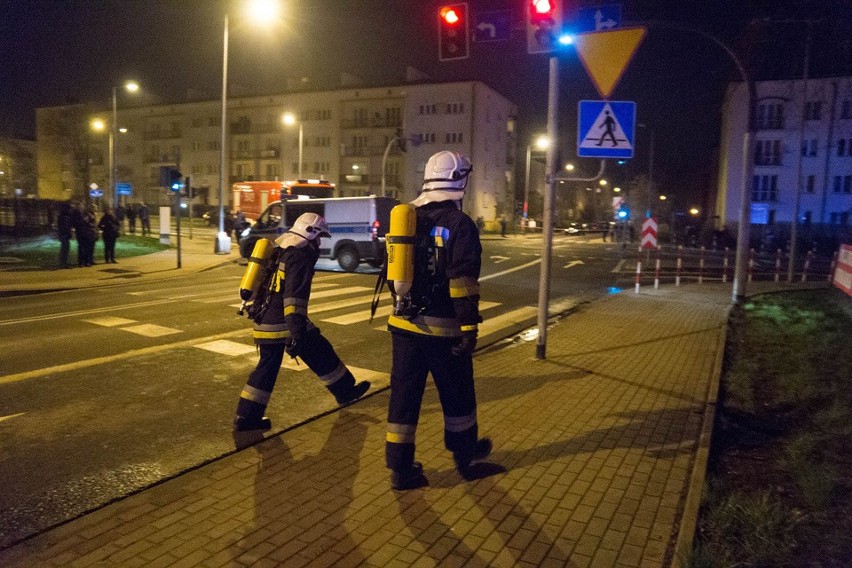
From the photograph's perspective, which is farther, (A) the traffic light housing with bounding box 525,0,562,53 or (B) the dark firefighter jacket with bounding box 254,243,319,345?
(A) the traffic light housing with bounding box 525,0,562,53

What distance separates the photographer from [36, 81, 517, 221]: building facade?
61844 millimetres

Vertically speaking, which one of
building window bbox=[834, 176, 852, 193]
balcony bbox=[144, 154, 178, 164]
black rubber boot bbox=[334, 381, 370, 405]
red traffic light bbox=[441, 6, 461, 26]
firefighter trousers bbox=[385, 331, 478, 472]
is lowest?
black rubber boot bbox=[334, 381, 370, 405]

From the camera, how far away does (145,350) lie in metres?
8.65

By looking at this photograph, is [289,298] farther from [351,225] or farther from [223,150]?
[223,150]

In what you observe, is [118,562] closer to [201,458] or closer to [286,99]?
[201,458]

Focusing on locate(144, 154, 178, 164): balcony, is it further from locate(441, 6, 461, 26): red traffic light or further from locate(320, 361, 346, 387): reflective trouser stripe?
locate(320, 361, 346, 387): reflective trouser stripe

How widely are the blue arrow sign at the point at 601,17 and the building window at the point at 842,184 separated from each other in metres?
52.6

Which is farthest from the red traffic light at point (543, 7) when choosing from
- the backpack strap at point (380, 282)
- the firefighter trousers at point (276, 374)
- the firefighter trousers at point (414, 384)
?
the firefighter trousers at point (414, 384)

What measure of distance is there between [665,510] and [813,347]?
22.1 feet

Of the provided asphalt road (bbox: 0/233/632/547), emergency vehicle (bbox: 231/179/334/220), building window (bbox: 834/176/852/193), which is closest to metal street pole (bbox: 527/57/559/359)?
asphalt road (bbox: 0/233/632/547)

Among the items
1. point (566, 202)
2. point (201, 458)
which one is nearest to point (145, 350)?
point (201, 458)

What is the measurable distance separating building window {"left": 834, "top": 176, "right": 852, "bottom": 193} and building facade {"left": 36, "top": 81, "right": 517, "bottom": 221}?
92.5 feet

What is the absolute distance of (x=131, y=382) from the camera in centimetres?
710

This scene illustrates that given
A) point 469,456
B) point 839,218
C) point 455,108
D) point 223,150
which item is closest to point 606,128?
point 469,456
